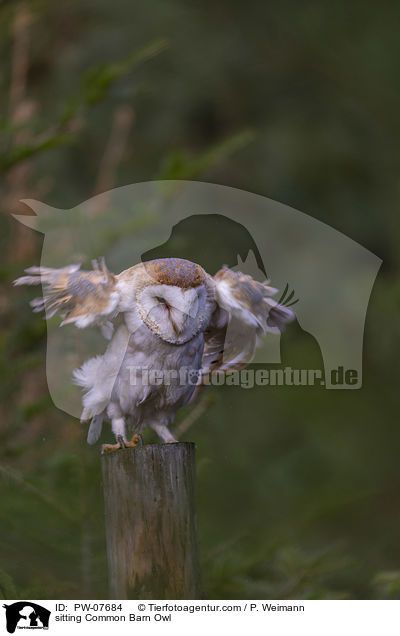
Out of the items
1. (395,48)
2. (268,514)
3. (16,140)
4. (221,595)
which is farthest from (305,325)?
(395,48)

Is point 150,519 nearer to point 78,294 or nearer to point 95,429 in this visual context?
point 95,429

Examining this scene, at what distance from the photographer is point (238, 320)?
1.76m

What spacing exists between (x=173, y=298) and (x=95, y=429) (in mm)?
415

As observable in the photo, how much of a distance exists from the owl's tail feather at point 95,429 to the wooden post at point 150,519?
0.10 metres

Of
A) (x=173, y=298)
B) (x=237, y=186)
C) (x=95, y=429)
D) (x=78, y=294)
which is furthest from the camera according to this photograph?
(x=237, y=186)

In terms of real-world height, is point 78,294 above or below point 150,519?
above

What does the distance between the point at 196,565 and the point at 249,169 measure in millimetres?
4909

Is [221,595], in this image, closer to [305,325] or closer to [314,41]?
[305,325]

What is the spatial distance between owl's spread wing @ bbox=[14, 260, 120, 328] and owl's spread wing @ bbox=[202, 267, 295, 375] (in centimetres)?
24

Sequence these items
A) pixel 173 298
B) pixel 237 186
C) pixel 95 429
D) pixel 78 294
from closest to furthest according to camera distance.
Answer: pixel 173 298 → pixel 78 294 → pixel 95 429 → pixel 237 186

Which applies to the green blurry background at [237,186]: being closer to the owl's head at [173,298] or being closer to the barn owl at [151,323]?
the barn owl at [151,323]
